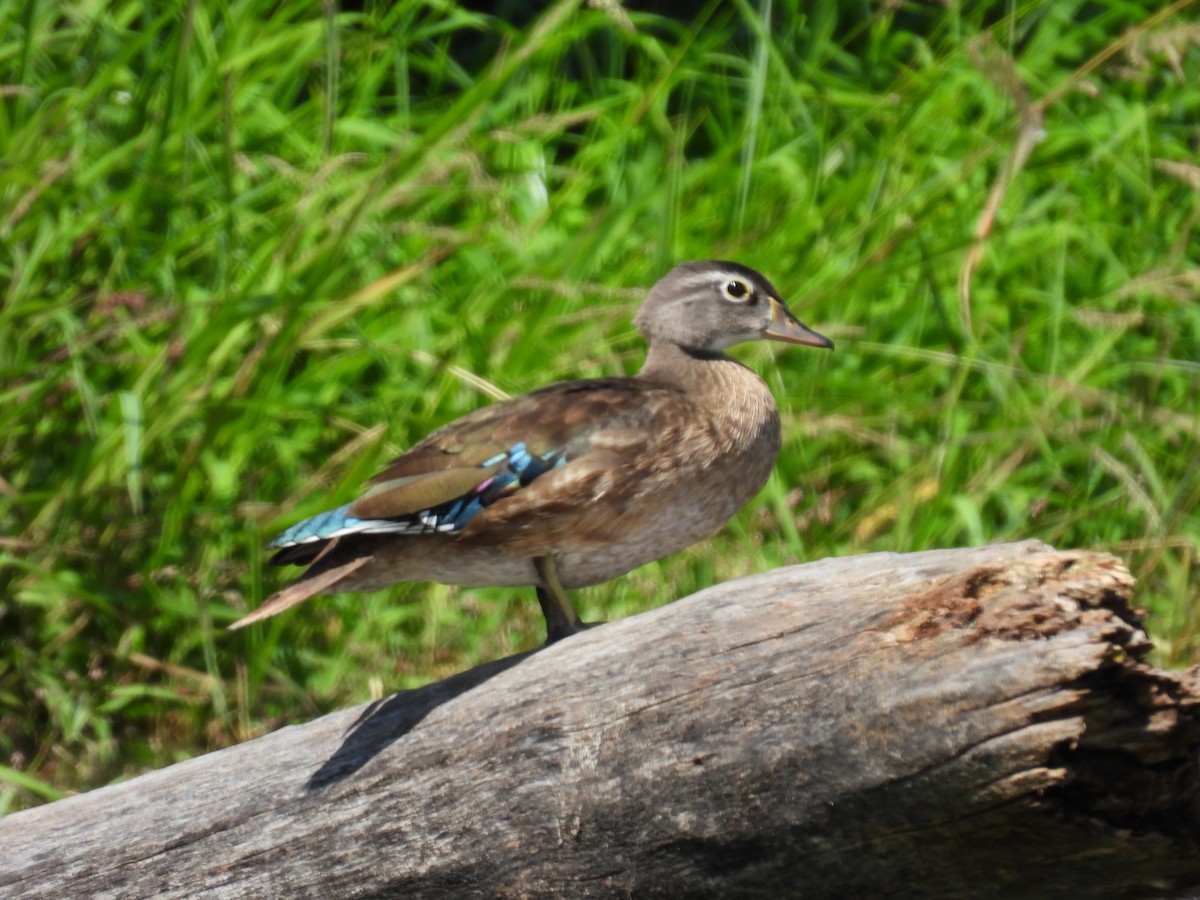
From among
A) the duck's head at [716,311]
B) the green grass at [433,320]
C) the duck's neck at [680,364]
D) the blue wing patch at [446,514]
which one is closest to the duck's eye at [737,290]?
the duck's head at [716,311]

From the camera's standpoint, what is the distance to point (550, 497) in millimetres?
3035

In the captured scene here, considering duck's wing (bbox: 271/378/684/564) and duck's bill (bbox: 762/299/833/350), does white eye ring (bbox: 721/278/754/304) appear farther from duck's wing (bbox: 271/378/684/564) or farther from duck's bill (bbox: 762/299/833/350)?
duck's wing (bbox: 271/378/684/564)

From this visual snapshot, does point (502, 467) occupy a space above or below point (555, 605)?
above

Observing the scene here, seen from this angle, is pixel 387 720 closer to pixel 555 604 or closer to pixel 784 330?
pixel 555 604

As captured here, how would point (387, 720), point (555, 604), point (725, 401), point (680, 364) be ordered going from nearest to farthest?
point (387, 720)
point (555, 604)
point (725, 401)
point (680, 364)

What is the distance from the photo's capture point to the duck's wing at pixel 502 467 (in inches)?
116

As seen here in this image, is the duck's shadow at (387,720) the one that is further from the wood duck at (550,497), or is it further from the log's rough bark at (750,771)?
the wood duck at (550,497)

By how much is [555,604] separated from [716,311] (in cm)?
89

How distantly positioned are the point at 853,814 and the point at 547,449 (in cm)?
113

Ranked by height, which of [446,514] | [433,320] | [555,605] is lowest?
[555,605]

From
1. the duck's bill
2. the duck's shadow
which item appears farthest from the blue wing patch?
the duck's bill

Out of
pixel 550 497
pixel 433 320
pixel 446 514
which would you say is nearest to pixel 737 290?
pixel 550 497

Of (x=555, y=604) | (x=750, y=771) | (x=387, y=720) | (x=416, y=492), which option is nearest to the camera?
(x=750, y=771)

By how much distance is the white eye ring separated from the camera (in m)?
3.66
